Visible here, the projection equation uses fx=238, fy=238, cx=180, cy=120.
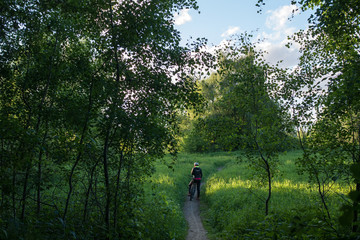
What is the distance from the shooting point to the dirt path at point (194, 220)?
28.4 feet

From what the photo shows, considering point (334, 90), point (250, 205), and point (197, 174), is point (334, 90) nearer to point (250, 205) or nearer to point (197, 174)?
point (250, 205)

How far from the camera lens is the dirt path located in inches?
341

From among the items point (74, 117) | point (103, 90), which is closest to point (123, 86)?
point (103, 90)

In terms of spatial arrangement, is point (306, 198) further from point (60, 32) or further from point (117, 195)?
point (60, 32)

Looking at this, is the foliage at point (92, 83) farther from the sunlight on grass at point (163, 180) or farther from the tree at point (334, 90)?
the sunlight on grass at point (163, 180)

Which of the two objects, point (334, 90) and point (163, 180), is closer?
point (334, 90)

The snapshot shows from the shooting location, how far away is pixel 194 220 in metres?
10.6

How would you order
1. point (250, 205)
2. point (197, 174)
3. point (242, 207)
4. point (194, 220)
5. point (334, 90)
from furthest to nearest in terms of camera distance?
point (197, 174) → point (194, 220) → point (242, 207) → point (250, 205) → point (334, 90)

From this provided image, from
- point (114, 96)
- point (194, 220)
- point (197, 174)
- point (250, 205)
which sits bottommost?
point (194, 220)

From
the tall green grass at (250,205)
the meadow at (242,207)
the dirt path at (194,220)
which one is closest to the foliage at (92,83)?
the meadow at (242,207)

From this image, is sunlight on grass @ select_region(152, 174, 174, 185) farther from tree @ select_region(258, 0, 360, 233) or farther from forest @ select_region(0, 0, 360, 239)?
tree @ select_region(258, 0, 360, 233)

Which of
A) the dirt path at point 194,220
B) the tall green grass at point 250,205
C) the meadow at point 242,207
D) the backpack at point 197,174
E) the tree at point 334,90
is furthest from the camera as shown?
the backpack at point 197,174

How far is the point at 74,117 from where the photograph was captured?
16.7 feet

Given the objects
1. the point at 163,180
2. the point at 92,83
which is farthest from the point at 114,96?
the point at 163,180
